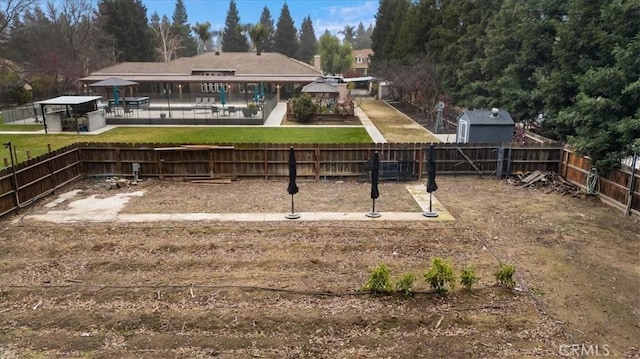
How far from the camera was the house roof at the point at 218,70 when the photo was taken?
149 ft

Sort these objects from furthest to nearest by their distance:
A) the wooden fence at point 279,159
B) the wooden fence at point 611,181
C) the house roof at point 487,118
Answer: the house roof at point 487,118 → the wooden fence at point 279,159 → the wooden fence at point 611,181

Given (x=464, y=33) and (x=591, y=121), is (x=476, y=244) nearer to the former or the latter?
(x=591, y=121)

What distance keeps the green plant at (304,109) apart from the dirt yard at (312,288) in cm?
1839

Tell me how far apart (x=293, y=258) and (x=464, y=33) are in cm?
2880

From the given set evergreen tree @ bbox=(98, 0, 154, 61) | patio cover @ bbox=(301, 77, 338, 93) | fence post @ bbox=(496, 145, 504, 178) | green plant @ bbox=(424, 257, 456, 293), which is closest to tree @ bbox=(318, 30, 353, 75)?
evergreen tree @ bbox=(98, 0, 154, 61)

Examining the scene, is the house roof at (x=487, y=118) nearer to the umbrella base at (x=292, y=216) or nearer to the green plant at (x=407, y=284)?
the umbrella base at (x=292, y=216)

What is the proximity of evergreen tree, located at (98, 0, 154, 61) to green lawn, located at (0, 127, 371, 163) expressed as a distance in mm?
40305

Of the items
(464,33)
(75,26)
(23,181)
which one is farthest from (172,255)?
(75,26)

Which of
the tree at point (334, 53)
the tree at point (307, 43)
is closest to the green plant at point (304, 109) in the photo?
the tree at point (334, 53)

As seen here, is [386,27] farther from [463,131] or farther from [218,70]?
[463,131]

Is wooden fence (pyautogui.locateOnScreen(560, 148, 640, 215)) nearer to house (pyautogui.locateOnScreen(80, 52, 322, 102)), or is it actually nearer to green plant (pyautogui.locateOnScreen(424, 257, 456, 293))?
green plant (pyautogui.locateOnScreen(424, 257, 456, 293))

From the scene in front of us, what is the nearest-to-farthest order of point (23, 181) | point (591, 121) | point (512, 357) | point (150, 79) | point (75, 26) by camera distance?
point (512, 357) < point (23, 181) < point (591, 121) < point (150, 79) < point (75, 26)

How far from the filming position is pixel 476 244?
10.9m

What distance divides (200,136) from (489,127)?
16422mm
